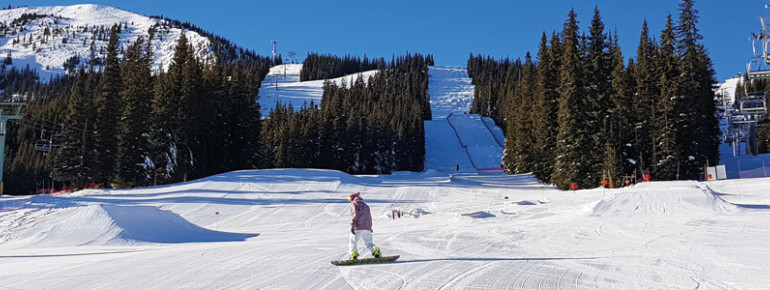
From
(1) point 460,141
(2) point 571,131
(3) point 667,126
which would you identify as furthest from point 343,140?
(3) point 667,126

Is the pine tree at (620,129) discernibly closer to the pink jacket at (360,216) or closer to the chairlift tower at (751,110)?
the chairlift tower at (751,110)

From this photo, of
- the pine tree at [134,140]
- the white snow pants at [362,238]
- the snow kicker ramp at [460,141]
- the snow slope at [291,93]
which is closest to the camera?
the white snow pants at [362,238]

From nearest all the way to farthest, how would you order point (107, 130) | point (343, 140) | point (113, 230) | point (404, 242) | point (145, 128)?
point (404, 242)
point (113, 230)
point (145, 128)
point (107, 130)
point (343, 140)

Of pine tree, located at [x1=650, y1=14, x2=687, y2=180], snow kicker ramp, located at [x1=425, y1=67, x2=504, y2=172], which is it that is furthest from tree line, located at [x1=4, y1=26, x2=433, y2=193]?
pine tree, located at [x1=650, y1=14, x2=687, y2=180]

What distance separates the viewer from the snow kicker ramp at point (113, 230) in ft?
52.6

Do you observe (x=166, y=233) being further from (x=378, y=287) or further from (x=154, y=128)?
(x=154, y=128)

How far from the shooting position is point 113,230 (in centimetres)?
1639

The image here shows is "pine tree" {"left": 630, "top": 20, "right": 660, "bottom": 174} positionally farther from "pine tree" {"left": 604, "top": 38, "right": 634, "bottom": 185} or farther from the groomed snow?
the groomed snow

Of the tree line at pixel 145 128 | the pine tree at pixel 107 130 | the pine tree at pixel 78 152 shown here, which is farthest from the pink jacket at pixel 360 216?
the pine tree at pixel 78 152

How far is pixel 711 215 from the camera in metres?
18.7

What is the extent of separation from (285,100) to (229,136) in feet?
366

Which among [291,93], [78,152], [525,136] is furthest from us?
[291,93]

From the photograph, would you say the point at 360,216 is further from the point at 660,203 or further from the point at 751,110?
the point at 751,110

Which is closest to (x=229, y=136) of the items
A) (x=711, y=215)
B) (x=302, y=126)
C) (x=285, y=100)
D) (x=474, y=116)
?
(x=302, y=126)
